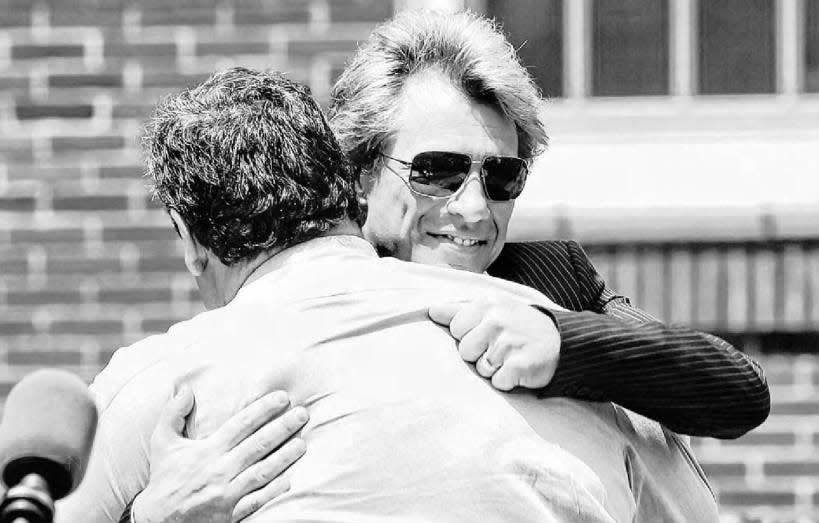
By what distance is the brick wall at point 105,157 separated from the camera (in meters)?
6.29

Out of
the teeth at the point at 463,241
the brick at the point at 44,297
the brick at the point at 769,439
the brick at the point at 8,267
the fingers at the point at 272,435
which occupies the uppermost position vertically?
the teeth at the point at 463,241

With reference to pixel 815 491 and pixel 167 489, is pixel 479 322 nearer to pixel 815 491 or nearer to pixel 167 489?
pixel 167 489

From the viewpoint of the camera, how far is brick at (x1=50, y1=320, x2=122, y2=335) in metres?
6.32

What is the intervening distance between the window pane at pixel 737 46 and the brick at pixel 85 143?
2.23 meters

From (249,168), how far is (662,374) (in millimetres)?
723

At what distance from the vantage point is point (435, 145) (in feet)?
11.3

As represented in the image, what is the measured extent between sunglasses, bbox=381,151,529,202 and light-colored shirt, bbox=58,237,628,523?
92cm

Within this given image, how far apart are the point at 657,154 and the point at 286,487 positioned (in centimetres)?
418

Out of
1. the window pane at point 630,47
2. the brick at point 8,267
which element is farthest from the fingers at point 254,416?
the window pane at point 630,47

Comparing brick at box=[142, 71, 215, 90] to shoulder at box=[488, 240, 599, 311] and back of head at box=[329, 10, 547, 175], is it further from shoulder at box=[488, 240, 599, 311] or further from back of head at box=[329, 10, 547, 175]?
shoulder at box=[488, 240, 599, 311]

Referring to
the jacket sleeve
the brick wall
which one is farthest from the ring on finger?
the brick wall

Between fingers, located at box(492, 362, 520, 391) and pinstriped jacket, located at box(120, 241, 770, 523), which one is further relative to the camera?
pinstriped jacket, located at box(120, 241, 770, 523)

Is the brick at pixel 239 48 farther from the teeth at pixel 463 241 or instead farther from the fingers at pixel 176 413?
the fingers at pixel 176 413

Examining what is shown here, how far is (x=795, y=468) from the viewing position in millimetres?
6215
